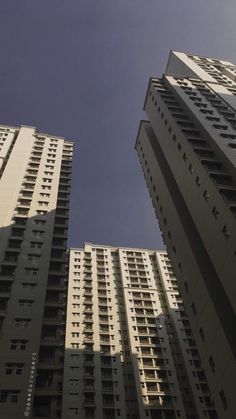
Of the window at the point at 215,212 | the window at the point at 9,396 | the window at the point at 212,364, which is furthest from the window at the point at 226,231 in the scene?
the window at the point at 9,396

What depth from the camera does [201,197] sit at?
105ft

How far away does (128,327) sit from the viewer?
2046 inches

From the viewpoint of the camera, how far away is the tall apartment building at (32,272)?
26.7 meters

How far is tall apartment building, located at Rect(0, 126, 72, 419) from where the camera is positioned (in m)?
26.7

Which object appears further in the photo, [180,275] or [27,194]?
[27,194]

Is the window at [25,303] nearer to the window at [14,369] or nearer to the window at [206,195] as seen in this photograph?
the window at [14,369]

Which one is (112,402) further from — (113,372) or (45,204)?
(45,204)

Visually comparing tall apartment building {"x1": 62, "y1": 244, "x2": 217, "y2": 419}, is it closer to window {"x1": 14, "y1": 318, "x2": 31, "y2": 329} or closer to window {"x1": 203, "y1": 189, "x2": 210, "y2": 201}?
window {"x1": 14, "y1": 318, "x2": 31, "y2": 329}

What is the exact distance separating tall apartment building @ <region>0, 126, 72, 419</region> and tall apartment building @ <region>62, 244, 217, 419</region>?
22.1 feet

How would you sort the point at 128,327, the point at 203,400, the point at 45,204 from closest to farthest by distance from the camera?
1. the point at 45,204
2. the point at 203,400
3. the point at 128,327

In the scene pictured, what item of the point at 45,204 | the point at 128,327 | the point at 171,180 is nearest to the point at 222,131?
the point at 171,180

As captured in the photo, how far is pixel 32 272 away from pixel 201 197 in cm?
1554

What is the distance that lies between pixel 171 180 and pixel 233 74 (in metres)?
23.9

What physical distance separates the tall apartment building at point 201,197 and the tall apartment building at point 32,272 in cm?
1048
